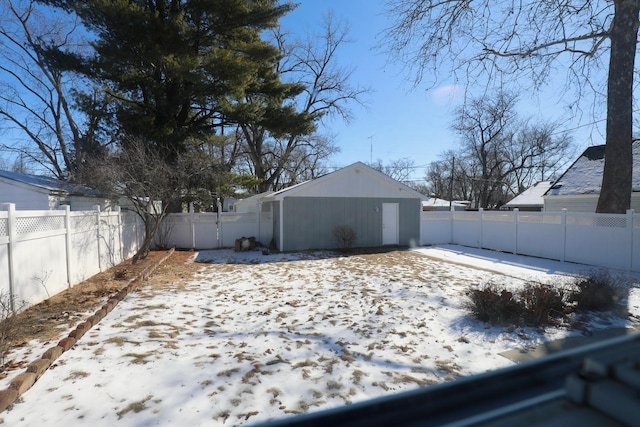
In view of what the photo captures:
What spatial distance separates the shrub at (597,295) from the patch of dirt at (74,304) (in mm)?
7697

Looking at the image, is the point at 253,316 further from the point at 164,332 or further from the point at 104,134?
the point at 104,134

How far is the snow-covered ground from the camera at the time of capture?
2898mm

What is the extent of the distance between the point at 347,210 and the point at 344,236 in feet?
4.01

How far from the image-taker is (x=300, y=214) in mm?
13109

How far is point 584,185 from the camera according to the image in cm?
1452

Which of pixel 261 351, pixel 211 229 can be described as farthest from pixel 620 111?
pixel 211 229

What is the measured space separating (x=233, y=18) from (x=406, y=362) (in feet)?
43.1

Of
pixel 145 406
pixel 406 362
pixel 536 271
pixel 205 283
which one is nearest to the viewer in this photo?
pixel 145 406

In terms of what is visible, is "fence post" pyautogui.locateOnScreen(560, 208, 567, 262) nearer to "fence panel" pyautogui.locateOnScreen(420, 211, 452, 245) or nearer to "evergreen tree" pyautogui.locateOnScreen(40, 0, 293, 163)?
"fence panel" pyautogui.locateOnScreen(420, 211, 452, 245)

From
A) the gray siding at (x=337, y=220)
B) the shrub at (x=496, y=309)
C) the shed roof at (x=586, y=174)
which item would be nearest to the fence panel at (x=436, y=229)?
the gray siding at (x=337, y=220)

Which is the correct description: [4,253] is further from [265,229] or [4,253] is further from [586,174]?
[586,174]

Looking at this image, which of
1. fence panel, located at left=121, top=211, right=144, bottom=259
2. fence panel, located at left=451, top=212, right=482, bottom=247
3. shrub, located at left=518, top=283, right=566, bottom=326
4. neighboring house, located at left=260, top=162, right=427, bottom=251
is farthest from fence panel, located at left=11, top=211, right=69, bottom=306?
fence panel, located at left=451, top=212, right=482, bottom=247

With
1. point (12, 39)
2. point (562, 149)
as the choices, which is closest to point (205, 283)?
point (12, 39)

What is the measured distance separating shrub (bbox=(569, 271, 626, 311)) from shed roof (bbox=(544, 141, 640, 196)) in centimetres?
1015
